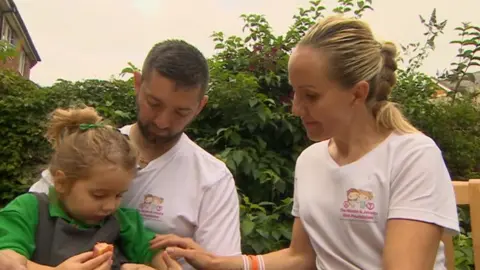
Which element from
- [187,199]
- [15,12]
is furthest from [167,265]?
[15,12]

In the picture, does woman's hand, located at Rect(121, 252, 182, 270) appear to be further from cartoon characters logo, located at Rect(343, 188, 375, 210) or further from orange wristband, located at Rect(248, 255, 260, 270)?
cartoon characters logo, located at Rect(343, 188, 375, 210)

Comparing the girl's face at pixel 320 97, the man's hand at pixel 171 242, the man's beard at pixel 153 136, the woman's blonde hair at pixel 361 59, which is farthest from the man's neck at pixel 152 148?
the woman's blonde hair at pixel 361 59

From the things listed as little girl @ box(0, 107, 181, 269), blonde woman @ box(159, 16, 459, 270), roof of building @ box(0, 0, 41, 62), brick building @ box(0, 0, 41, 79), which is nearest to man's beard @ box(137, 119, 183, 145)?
little girl @ box(0, 107, 181, 269)

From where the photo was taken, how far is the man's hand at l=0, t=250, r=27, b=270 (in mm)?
1871

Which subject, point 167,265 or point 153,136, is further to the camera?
point 153,136

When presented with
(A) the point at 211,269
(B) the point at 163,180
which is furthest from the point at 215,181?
(A) the point at 211,269

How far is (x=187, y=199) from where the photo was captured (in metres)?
2.29

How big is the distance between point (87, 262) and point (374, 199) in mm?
1000

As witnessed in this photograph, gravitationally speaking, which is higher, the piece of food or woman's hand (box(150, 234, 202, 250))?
the piece of food

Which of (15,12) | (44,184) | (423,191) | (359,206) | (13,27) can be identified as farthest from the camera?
(13,27)

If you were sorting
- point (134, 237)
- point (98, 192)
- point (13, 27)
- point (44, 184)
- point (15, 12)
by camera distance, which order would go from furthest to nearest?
point (13, 27) < point (15, 12) < point (44, 184) < point (134, 237) < point (98, 192)

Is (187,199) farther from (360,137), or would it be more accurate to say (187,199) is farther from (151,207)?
(360,137)

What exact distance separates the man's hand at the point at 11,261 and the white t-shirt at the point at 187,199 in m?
0.40

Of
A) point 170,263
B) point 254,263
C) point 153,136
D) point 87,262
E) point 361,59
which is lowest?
point 254,263
